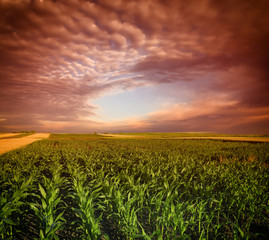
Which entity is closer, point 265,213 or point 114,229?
point 114,229

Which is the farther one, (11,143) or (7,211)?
(11,143)

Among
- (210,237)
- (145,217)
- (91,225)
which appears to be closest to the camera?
(91,225)

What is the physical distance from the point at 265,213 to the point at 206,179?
2288mm

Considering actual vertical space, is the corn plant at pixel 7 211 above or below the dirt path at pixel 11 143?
→ above

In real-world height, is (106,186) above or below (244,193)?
above

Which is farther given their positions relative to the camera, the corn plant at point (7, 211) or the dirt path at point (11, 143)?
the dirt path at point (11, 143)

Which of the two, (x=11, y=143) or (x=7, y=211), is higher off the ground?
(x=7, y=211)

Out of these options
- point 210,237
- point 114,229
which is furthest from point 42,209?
point 210,237

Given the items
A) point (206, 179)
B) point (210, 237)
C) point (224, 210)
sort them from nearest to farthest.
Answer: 1. point (210, 237)
2. point (224, 210)
3. point (206, 179)

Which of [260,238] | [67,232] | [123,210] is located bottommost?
[260,238]

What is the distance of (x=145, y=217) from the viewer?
4.45 metres

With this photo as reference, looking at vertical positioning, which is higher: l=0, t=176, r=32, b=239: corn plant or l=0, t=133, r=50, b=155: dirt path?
l=0, t=176, r=32, b=239: corn plant

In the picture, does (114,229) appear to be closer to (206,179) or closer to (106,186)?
(106,186)

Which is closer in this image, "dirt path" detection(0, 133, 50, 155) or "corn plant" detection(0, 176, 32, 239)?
"corn plant" detection(0, 176, 32, 239)
